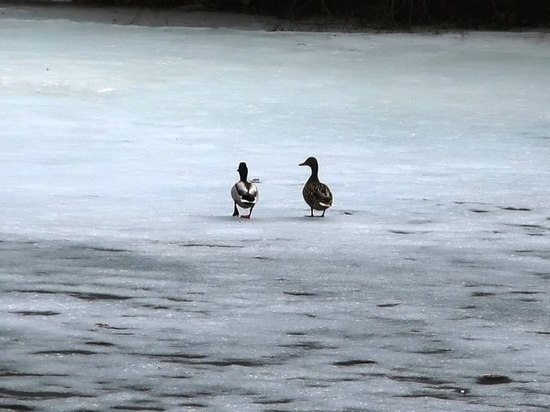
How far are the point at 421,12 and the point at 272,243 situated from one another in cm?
1384

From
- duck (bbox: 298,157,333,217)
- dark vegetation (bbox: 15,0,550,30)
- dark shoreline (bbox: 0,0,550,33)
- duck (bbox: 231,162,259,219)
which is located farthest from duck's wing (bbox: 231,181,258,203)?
dark vegetation (bbox: 15,0,550,30)

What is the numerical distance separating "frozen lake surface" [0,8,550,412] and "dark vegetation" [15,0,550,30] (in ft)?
18.5

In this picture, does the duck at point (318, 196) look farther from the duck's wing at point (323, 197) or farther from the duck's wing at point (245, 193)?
the duck's wing at point (245, 193)

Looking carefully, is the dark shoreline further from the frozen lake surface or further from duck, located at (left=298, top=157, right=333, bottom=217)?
duck, located at (left=298, top=157, right=333, bottom=217)

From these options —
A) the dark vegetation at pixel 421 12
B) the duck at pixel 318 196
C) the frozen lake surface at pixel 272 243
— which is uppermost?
the dark vegetation at pixel 421 12

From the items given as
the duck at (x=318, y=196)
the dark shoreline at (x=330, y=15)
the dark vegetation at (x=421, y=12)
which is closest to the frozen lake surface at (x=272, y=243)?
the duck at (x=318, y=196)

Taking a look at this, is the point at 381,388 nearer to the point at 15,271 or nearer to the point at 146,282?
the point at 146,282

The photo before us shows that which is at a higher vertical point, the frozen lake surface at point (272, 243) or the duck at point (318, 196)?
the duck at point (318, 196)

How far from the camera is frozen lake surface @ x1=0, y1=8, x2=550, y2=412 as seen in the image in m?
4.90

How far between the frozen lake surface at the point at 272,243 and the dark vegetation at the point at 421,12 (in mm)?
5649

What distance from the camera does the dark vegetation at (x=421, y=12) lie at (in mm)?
20359

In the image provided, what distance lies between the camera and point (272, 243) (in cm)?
720

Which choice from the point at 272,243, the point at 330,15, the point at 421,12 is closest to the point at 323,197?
the point at 272,243

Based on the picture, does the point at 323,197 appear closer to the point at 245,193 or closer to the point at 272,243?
the point at 245,193
